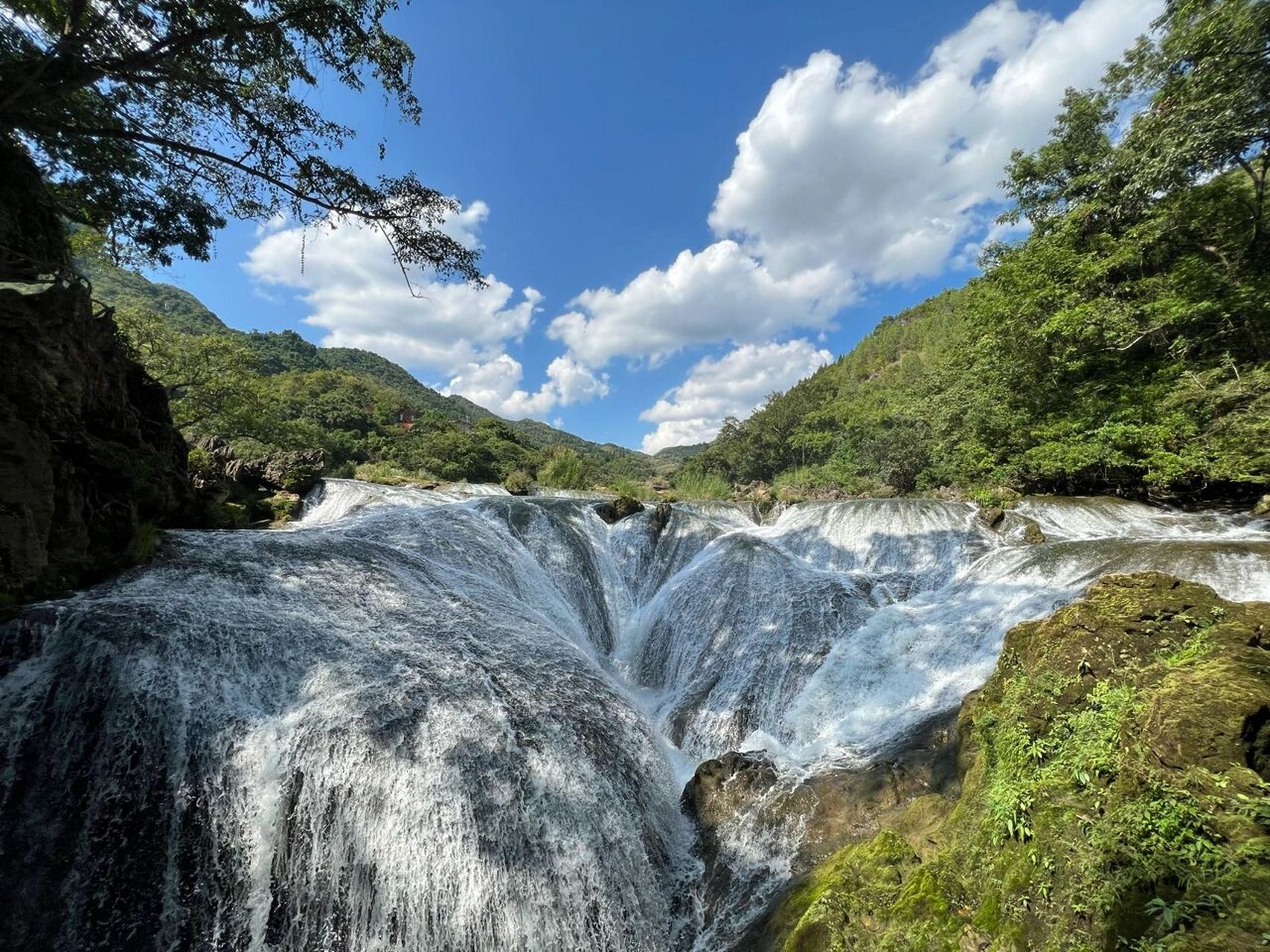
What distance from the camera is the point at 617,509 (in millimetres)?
14414

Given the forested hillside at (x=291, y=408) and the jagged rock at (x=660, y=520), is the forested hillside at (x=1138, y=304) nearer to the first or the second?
the jagged rock at (x=660, y=520)

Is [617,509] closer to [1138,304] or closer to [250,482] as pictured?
[250,482]

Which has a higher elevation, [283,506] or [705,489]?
[705,489]

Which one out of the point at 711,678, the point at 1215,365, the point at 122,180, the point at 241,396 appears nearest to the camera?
the point at 122,180

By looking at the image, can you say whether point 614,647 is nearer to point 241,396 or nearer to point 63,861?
point 63,861

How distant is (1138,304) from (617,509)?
14.8m

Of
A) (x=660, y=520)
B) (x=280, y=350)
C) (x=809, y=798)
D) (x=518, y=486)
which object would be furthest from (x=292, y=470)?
(x=280, y=350)

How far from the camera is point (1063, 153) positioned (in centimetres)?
1662

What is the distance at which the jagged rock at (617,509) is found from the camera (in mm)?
14320

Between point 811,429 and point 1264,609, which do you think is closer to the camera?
point 1264,609

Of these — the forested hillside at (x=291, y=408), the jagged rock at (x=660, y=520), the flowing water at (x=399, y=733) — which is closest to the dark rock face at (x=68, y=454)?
the flowing water at (x=399, y=733)

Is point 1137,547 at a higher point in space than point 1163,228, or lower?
lower

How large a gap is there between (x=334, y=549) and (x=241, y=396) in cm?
1722

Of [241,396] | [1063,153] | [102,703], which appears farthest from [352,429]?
[1063,153]
